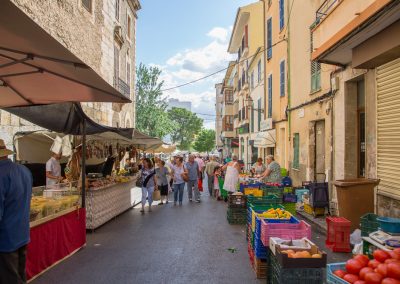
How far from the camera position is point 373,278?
11.6 ft

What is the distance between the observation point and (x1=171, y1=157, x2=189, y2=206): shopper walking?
1455cm

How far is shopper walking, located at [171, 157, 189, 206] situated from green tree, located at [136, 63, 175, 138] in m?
31.5

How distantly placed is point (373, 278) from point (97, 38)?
1596 cm

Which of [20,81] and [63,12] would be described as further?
[63,12]

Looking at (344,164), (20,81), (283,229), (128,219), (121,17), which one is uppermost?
(121,17)

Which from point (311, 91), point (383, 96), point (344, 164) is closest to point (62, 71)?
point (383, 96)

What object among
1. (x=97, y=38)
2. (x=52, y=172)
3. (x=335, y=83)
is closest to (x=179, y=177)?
(x=52, y=172)

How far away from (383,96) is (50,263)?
24.2 feet

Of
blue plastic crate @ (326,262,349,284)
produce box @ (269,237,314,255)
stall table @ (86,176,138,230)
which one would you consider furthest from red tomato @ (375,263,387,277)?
stall table @ (86,176,138,230)

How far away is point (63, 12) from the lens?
13250mm

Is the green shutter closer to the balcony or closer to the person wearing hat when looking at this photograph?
the balcony

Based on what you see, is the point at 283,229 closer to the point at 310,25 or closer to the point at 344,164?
the point at 344,164

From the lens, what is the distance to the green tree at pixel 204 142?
356ft

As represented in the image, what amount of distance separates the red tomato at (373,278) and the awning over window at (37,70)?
11.7ft
